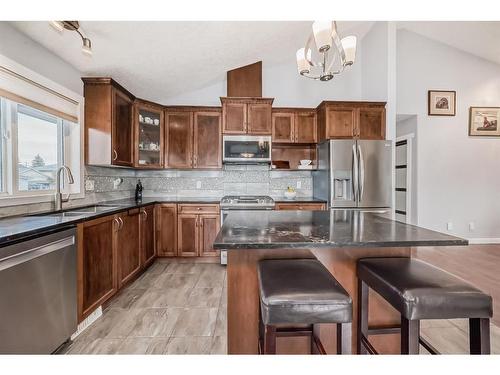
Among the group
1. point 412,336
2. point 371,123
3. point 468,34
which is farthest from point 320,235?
point 468,34

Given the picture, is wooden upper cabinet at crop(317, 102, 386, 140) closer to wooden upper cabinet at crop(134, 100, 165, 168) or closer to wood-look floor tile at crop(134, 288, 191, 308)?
wooden upper cabinet at crop(134, 100, 165, 168)

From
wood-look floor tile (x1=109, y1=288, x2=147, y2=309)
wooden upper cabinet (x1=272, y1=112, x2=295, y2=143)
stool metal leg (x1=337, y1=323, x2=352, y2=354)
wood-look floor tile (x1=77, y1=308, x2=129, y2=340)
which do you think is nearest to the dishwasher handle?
wood-look floor tile (x1=77, y1=308, x2=129, y2=340)

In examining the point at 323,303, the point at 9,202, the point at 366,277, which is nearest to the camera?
the point at 323,303

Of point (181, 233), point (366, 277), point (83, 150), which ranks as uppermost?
point (83, 150)

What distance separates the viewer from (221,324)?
6.51 ft

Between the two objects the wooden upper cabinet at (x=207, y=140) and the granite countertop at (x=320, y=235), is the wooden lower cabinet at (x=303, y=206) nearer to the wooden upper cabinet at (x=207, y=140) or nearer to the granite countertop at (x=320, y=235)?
the wooden upper cabinet at (x=207, y=140)

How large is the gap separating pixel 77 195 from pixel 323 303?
2.77 metres

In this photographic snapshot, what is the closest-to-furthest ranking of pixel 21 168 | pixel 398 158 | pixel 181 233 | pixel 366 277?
pixel 366 277, pixel 21 168, pixel 181 233, pixel 398 158

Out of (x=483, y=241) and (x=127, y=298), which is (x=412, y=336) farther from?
(x=483, y=241)

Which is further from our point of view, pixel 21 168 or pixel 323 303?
pixel 21 168

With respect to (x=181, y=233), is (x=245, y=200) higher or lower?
higher
